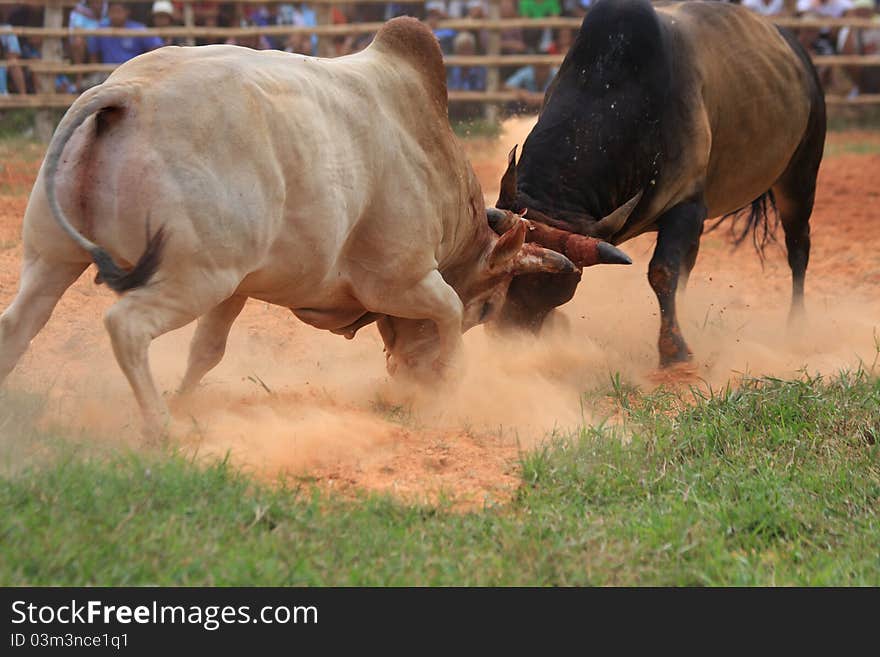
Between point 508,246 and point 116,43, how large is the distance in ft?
28.8

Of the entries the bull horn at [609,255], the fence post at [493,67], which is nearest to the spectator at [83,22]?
the fence post at [493,67]

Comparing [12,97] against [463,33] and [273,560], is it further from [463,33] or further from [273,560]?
[273,560]

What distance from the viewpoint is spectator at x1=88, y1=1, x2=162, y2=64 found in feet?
43.3

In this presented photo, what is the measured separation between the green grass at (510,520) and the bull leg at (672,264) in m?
1.53

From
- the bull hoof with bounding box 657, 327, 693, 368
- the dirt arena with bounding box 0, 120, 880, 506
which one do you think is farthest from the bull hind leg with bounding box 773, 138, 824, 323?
the bull hoof with bounding box 657, 327, 693, 368

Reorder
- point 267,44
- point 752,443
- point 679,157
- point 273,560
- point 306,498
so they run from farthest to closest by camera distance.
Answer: point 267,44, point 679,157, point 752,443, point 306,498, point 273,560

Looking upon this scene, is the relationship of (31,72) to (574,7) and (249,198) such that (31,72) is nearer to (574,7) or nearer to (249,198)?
(574,7)

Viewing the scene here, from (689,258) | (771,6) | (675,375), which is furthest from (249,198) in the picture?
(771,6)

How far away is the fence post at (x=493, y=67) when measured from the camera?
1438 centimetres

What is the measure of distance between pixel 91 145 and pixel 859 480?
2908mm

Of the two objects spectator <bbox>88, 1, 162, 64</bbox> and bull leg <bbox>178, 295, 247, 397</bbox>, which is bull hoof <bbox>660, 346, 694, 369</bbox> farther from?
spectator <bbox>88, 1, 162, 64</bbox>

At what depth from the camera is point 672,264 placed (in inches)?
253

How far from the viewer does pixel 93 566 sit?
3.19m

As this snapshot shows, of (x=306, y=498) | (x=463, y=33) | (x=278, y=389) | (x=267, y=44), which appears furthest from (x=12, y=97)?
(x=306, y=498)
